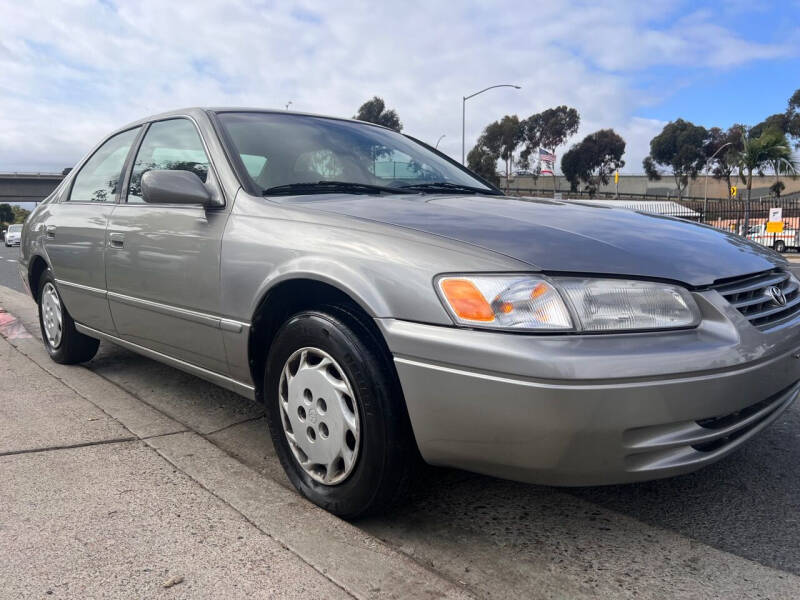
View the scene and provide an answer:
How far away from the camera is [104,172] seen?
408cm

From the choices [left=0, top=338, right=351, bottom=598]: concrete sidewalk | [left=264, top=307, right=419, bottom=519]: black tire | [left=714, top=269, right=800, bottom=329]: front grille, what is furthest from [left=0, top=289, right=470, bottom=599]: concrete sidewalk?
[left=714, top=269, right=800, bottom=329]: front grille

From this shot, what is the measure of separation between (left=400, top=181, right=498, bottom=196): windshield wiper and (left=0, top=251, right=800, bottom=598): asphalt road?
1234 mm

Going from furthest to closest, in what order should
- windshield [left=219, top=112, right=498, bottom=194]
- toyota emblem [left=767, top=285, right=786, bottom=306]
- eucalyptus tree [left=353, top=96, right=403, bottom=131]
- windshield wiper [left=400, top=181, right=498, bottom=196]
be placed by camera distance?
eucalyptus tree [left=353, top=96, right=403, bottom=131]
windshield wiper [left=400, top=181, right=498, bottom=196]
windshield [left=219, top=112, right=498, bottom=194]
toyota emblem [left=767, top=285, right=786, bottom=306]

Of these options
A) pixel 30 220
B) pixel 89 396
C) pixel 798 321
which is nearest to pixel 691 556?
pixel 798 321

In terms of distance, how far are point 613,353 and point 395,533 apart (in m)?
0.97

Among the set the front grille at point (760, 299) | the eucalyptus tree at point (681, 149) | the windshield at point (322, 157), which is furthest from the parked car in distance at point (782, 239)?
the eucalyptus tree at point (681, 149)

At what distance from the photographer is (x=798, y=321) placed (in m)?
2.39

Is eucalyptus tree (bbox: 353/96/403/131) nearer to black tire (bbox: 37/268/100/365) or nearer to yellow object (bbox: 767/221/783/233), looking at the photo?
yellow object (bbox: 767/221/783/233)

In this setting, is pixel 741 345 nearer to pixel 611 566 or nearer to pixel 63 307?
pixel 611 566

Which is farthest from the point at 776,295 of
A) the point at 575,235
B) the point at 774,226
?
the point at 774,226

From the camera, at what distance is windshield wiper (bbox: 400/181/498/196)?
3095mm

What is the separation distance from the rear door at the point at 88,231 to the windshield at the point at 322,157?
1041 mm

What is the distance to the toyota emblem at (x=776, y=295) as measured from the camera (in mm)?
2332

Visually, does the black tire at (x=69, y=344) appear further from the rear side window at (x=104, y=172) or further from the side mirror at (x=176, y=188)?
the side mirror at (x=176, y=188)
